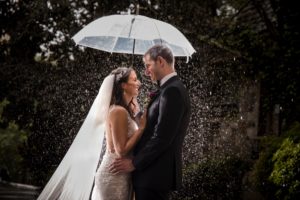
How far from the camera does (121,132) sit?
3992mm

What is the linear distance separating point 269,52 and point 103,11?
4.05 m

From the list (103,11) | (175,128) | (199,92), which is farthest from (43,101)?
(175,128)

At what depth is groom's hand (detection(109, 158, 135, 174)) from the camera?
12.9 ft

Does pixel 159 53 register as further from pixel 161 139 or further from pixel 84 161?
pixel 84 161

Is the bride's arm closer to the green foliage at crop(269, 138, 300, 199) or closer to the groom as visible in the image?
the groom

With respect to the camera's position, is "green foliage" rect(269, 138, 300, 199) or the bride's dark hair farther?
"green foliage" rect(269, 138, 300, 199)

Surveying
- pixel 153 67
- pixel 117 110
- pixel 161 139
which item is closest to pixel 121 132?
pixel 117 110

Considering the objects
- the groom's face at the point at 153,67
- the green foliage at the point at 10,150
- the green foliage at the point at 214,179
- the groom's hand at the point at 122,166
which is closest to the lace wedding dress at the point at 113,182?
the groom's hand at the point at 122,166

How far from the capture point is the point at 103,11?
12250mm

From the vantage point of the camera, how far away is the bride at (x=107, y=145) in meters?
4.03

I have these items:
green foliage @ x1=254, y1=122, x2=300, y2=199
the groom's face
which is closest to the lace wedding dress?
the groom's face

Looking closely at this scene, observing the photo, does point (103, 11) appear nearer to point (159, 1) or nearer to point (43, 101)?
point (159, 1)

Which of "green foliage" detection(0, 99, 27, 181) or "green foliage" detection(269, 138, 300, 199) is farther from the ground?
"green foliage" detection(269, 138, 300, 199)

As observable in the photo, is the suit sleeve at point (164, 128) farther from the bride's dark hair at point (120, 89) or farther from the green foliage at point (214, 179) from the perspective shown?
the green foliage at point (214, 179)
